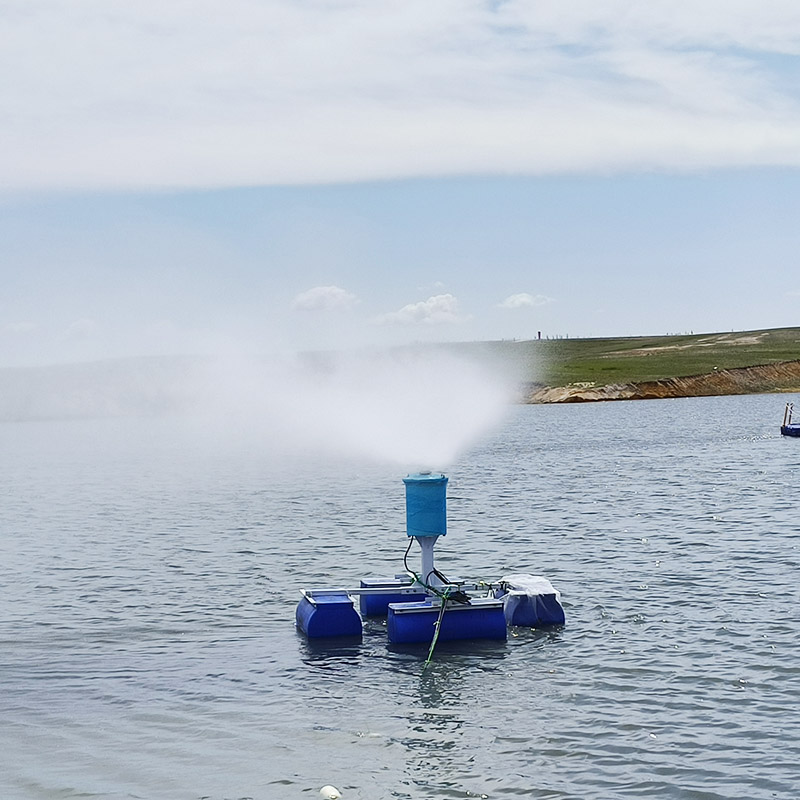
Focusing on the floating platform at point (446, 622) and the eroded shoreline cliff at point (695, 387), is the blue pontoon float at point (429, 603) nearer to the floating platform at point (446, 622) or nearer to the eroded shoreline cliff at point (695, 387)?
the floating platform at point (446, 622)

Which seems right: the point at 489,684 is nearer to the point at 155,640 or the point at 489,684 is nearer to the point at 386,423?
the point at 155,640

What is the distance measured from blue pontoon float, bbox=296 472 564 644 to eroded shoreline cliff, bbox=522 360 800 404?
150136 mm

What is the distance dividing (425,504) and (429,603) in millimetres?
1850

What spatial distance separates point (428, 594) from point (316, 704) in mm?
5131

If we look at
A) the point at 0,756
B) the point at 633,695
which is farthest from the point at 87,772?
the point at 633,695

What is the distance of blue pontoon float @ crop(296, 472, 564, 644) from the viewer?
2080cm

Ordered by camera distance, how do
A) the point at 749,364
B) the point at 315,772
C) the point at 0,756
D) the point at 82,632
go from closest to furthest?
the point at 315,772, the point at 0,756, the point at 82,632, the point at 749,364

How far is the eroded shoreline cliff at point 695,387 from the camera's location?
6713 inches

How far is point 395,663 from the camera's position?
65.3 feet

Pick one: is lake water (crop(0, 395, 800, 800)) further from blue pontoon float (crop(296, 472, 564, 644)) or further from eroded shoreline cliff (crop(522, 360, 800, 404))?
eroded shoreline cliff (crop(522, 360, 800, 404))

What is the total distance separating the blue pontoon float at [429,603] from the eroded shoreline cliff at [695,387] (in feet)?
493

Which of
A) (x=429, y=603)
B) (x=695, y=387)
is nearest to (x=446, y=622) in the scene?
(x=429, y=603)

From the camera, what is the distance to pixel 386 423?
165 feet

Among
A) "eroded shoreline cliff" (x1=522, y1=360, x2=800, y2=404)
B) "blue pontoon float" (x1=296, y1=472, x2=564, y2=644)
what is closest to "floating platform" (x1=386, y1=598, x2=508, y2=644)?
"blue pontoon float" (x1=296, y1=472, x2=564, y2=644)
